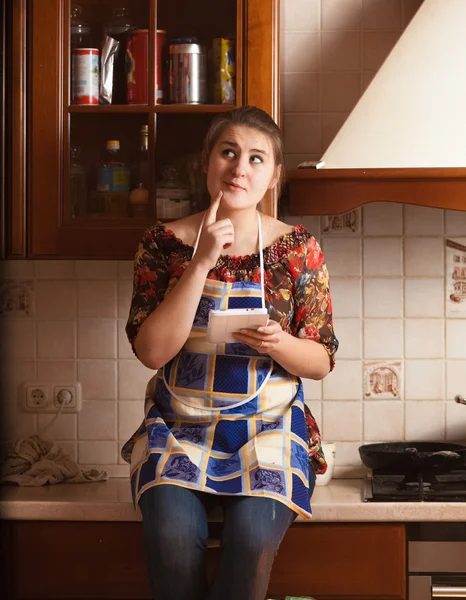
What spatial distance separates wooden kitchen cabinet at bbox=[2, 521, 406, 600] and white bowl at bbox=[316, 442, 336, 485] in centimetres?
24

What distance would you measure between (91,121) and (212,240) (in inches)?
21.4

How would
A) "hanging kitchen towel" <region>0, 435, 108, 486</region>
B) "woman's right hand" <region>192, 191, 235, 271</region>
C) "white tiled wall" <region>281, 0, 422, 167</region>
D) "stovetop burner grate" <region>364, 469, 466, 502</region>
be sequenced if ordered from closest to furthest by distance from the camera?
"woman's right hand" <region>192, 191, 235, 271</region> < "stovetop burner grate" <region>364, 469, 466, 502</region> < "hanging kitchen towel" <region>0, 435, 108, 486</region> < "white tiled wall" <region>281, 0, 422, 167</region>

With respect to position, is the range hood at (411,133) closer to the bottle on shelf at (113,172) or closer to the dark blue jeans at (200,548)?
the bottle on shelf at (113,172)

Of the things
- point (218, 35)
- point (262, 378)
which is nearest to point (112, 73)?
point (218, 35)

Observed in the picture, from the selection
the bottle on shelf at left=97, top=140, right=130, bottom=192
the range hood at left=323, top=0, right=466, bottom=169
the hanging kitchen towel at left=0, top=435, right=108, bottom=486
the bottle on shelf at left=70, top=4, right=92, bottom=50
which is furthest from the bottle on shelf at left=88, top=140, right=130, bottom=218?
the hanging kitchen towel at left=0, top=435, right=108, bottom=486

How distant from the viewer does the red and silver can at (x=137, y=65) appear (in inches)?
80.6

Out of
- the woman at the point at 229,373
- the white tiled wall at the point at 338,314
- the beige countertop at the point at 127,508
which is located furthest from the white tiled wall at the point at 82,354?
the woman at the point at 229,373

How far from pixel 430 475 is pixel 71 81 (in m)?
1.30

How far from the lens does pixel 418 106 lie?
1963mm

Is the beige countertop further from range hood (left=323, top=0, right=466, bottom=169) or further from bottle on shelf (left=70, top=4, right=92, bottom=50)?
bottle on shelf (left=70, top=4, right=92, bottom=50)

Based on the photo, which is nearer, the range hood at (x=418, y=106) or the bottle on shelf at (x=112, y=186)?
the range hood at (x=418, y=106)

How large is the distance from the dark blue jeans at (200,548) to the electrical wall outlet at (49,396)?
77 centimetres

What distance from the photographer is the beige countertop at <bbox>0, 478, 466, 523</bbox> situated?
1933mm

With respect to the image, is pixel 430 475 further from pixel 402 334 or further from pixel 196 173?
pixel 196 173
